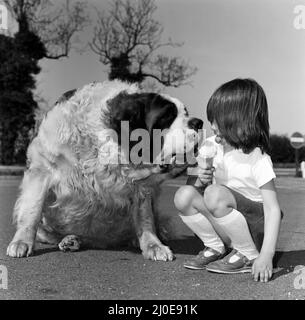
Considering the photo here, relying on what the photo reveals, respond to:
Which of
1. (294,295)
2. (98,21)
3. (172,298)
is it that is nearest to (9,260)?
(172,298)

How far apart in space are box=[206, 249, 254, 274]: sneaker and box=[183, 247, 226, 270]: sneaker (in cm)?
7

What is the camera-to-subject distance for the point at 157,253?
2.62m

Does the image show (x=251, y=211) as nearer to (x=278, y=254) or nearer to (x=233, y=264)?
(x=233, y=264)

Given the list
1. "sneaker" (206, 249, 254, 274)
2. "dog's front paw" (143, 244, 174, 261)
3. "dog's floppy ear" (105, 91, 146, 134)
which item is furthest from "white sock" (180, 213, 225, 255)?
"dog's floppy ear" (105, 91, 146, 134)

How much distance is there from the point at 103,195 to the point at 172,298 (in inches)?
34.9

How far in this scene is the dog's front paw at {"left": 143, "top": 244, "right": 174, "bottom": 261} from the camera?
2581 mm

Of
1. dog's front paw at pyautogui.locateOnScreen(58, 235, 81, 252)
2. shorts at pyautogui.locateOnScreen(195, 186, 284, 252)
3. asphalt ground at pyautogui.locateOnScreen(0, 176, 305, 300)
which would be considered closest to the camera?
asphalt ground at pyautogui.locateOnScreen(0, 176, 305, 300)

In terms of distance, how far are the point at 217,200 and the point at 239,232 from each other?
6.0 inches

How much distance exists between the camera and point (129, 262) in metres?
2.52

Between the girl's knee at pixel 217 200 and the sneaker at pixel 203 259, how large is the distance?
0.20 m

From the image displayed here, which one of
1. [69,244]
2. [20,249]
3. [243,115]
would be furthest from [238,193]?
[20,249]

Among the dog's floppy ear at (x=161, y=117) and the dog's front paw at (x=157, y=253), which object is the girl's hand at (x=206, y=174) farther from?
the dog's front paw at (x=157, y=253)

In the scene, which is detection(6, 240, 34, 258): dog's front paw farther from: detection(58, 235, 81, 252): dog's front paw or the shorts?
the shorts

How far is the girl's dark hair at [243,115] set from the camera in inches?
88.7
